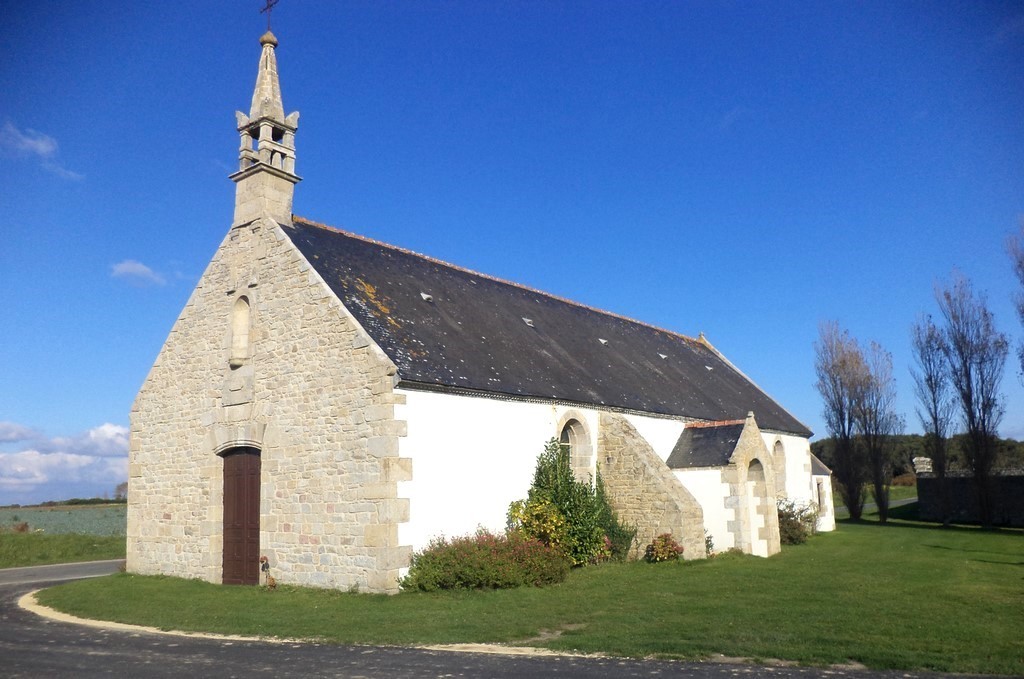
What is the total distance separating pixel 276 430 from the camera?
52.4 ft

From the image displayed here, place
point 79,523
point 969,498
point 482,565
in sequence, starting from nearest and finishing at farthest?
point 482,565 → point 969,498 → point 79,523

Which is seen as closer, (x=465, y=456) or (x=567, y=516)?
(x=465, y=456)

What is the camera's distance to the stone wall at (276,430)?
46.6 feet

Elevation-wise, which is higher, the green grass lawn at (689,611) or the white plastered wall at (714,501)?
the white plastered wall at (714,501)

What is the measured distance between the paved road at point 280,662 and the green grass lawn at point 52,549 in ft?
A: 54.8

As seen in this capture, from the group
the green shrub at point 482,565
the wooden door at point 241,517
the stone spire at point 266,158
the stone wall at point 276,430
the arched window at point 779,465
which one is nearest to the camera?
the green shrub at point 482,565

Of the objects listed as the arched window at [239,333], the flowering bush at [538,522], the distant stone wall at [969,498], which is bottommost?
the distant stone wall at [969,498]

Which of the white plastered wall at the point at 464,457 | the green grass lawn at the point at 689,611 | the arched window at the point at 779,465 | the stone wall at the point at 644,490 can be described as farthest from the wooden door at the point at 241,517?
the arched window at the point at 779,465

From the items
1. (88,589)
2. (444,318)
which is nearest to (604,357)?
(444,318)

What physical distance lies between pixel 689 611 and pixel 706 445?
1018 cm

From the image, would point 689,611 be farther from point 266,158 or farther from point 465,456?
point 266,158

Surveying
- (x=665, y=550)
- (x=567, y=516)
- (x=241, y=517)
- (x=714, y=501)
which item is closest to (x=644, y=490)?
(x=665, y=550)

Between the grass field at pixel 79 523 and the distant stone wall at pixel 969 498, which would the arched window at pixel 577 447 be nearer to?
the grass field at pixel 79 523

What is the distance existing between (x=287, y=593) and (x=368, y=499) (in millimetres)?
2528
